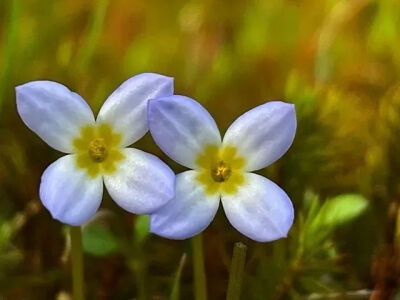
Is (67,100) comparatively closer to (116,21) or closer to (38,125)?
(38,125)

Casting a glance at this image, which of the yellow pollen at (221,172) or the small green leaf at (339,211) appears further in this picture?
the small green leaf at (339,211)

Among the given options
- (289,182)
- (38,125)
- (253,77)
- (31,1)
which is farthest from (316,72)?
(38,125)

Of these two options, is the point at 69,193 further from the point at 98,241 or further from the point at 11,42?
the point at 11,42

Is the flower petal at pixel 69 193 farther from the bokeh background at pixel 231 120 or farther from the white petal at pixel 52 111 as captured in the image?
the bokeh background at pixel 231 120

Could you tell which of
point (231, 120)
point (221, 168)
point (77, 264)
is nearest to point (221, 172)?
point (221, 168)

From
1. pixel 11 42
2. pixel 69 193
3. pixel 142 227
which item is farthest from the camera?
pixel 11 42

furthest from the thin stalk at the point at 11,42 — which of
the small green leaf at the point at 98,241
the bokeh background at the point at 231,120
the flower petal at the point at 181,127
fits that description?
the flower petal at the point at 181,127
